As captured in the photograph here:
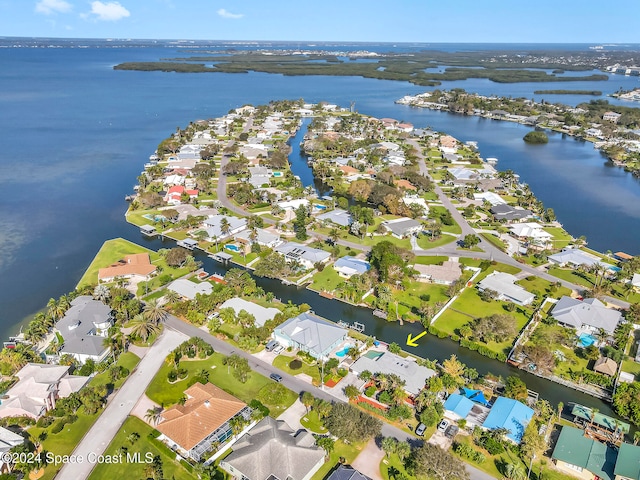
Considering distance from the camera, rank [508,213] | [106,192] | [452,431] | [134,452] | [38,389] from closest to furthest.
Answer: [134,452]
[452,431]
[38,389]
[508,213]
[106,192]

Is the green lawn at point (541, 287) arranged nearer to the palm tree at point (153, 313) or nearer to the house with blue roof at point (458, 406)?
the house with blue roof at point (458, 406)

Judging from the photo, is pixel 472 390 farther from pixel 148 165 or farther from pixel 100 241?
pixel 148 165

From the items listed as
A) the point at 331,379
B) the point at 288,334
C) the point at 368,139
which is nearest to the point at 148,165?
the point at 368,139

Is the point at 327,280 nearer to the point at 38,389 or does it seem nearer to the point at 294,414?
the point at 294,414

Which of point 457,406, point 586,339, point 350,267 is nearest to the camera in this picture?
point 457,406

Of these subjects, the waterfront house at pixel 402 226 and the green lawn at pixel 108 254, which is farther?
the waterfront house at pixel 402 226

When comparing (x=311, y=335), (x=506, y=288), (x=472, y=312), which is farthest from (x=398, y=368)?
(x=506, y=288)

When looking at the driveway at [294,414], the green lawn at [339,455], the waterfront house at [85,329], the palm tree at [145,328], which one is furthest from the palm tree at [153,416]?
the green lawn at [339,455]
